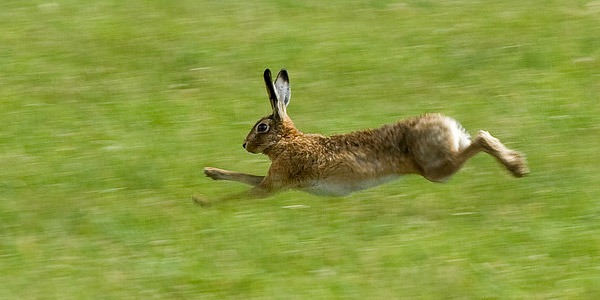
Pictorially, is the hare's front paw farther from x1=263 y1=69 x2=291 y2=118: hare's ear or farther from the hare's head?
x1=263 y1=69 x2=291 y2=118: hare's ear

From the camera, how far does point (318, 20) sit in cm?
1502

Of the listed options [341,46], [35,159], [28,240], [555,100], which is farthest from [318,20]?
[28,240]

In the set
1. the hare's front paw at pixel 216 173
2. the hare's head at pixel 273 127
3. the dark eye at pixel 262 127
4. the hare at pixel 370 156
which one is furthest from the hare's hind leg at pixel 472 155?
the hare's front paw at pixel 216 173

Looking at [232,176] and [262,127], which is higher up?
[262,127]

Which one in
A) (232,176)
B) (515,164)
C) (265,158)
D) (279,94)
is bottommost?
(265,158)

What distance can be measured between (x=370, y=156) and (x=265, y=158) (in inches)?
72.3

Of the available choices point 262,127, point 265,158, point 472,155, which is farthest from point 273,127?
point 472,155

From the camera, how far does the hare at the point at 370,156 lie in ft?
31.1

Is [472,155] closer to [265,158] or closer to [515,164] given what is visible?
[515,164]

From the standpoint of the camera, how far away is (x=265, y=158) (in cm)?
1130

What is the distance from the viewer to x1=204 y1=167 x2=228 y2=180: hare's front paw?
10.4 m

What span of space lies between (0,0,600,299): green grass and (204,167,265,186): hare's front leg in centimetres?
14

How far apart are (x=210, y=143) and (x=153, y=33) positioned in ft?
11.2

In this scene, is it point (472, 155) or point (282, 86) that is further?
point (282, 86)
